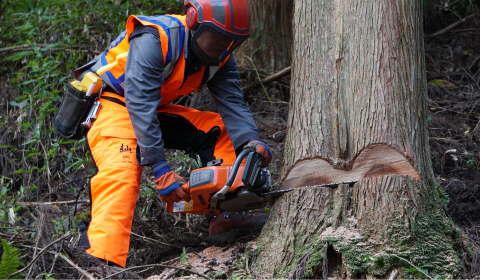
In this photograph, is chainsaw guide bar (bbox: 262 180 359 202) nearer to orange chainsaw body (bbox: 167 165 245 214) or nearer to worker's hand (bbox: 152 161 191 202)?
orange chainsaw body (bbox: 167 165 245 214)

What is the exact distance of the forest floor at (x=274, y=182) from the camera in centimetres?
276

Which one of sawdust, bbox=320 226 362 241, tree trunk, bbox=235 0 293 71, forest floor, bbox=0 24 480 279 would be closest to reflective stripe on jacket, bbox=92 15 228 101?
forest floor, bbox=0 24 480 279

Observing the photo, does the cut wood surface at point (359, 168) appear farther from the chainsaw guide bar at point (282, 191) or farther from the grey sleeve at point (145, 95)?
the grey sleeve at point (145, 95)

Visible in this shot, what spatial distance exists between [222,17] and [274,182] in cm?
161

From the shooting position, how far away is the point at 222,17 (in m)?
2.60

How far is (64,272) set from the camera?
2.78 metres

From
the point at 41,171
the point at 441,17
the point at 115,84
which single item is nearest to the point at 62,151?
the point at 41,171

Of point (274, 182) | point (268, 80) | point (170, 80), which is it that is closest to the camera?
point (170, 80)

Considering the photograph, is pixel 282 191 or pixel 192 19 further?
pixel 192 19

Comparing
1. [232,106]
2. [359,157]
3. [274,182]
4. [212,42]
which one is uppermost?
[212,42]

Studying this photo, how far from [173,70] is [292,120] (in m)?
0.91

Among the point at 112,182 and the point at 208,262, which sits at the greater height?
the point at 112,182

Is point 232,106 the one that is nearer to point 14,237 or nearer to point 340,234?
point 340,234

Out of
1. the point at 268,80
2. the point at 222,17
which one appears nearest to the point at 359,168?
the point at 222,17
